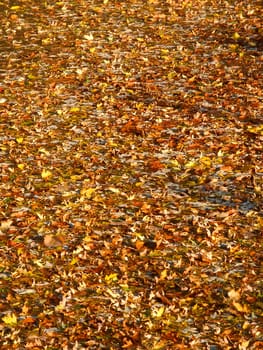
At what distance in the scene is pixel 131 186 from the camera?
583cm

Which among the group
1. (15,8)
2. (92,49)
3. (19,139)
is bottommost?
(19,139)

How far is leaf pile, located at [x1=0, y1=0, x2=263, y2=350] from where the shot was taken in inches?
169

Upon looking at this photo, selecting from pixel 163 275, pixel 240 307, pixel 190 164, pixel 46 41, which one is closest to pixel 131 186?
pixel 190 164

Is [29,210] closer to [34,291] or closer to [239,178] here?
[34,291]

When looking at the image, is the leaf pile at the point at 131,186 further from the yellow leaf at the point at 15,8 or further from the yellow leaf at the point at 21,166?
the yellow leaf at the point at 15,8

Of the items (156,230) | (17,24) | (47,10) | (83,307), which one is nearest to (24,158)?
(156,230)

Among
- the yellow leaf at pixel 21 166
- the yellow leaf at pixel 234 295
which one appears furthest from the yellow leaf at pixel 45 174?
the yellow leaf at pixel 234 295

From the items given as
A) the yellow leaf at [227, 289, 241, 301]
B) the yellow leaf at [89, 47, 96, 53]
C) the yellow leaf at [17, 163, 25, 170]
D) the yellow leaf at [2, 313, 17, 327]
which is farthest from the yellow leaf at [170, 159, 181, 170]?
the yellow leaf at [89, 47, 96, 53]

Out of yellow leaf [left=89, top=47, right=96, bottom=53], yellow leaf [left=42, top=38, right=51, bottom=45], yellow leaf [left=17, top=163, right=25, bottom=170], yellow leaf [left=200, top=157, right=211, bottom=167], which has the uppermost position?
yellow leaf [left=42, top=38, right=51, bottom=45]

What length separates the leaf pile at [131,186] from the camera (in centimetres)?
430

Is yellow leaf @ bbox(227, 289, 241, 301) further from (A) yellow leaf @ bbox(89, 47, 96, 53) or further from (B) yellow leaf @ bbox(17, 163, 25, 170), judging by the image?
(A) yellow leaf @ bbox(89, 47, 96, 53)

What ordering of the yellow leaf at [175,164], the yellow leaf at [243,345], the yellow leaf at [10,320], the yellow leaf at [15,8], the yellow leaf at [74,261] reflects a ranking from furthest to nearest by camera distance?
the yellow leaf at [15,8] → the yellow leaf at [175,164] → the yellow leaf at [74,261] → the yellow leaf at [10,320] → the yellow leaf at [243,345]

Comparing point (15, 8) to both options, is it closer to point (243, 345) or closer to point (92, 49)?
point (92, 49)

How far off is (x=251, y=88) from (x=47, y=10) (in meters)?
4.84
